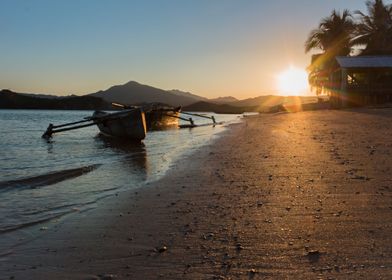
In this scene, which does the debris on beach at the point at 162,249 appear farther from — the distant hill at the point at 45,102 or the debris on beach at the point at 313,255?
the distant hill at the point at 45,102

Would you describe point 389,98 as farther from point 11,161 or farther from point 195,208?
point 195,208

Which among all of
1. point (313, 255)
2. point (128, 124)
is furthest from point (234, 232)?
point (128, 124)

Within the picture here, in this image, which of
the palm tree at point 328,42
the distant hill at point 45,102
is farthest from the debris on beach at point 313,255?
the distant hill at point 45,102

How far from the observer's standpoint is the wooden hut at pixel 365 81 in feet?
114

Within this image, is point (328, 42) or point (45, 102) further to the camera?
point (45, 102)

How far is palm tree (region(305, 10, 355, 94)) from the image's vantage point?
4697 centimetres

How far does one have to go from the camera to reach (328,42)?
48.9 metres

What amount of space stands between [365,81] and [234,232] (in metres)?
35.2

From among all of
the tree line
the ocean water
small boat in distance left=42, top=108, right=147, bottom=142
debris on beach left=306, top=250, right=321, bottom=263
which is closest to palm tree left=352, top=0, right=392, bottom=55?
the tree line

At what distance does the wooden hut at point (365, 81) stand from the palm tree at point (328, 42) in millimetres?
7592

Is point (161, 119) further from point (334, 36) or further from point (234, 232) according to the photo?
point (234, 232)

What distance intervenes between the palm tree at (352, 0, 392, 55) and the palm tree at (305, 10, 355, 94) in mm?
1566

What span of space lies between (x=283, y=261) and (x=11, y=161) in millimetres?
12650

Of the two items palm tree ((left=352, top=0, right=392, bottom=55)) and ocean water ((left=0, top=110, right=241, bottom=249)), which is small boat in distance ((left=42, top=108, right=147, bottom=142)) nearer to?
ocean water ((left=0, top=110, right=241, bottom=249))
